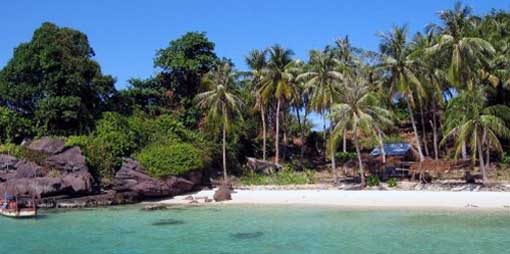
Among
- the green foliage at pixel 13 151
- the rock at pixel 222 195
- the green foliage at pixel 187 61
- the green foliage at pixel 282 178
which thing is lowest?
the rock at pixel 222 195

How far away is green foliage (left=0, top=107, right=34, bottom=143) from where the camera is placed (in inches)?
1655

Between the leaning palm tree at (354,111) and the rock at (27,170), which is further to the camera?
the leaning palm tree at (354,111)

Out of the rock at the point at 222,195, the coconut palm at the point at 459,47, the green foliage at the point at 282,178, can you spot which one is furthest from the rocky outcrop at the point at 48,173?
the coconut palm at the point at 459,47

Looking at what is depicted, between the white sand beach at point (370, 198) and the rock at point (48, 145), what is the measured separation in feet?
29.2

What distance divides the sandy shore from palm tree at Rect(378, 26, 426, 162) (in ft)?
33.8

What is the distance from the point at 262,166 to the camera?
4725cm

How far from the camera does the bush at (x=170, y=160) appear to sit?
128ft

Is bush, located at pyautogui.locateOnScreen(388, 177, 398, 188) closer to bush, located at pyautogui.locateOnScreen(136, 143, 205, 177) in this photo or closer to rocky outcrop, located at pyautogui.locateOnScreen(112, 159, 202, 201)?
bush, located at pyautogui.locateOnScreen(136, 143, 205, 177)

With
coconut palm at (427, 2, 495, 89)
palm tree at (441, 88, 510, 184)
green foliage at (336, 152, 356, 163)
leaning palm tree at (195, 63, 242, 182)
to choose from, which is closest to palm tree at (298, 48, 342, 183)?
green foliage at (336, 152, 356, 163)

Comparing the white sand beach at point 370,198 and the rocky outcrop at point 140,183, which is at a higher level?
the rocky outcrop at point 140,183

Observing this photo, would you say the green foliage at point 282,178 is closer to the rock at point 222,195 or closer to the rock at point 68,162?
the rock at point 222,195

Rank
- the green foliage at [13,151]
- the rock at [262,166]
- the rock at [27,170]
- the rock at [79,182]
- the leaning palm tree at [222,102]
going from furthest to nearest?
1. the rock at [262,166]
2. the leaning palm tree at [222,102]
3. the green foliage at [13,151]
4. the rock at [27,170]
5. the rock at [79,182]

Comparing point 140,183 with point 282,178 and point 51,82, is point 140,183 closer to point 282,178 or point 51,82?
point 282,178

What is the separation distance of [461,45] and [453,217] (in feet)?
55.8
